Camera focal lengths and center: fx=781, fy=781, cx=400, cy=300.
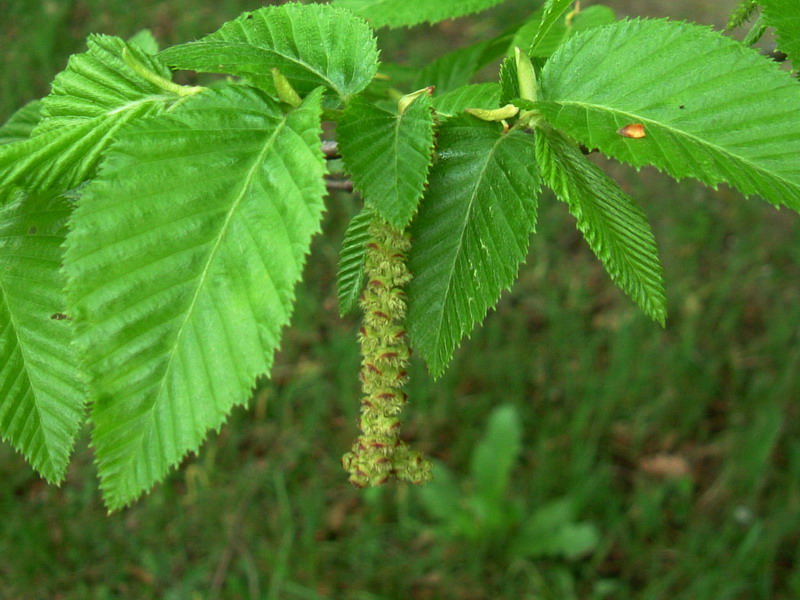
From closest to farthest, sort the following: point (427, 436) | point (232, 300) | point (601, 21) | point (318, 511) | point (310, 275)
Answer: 1. point (232, 300)
2. point (601, 21)
3. point (318, 511)
4. point (427, 436)
5. point (310, 275)

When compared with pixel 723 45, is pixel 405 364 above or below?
below

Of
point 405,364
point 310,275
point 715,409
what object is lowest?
point 715,409

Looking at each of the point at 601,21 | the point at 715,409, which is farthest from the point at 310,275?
the point at 601,21

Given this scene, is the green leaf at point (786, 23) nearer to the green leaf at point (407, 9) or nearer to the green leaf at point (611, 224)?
the green leaf at point (611, 224)

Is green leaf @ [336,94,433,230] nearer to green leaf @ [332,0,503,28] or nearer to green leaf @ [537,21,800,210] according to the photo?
green leaf @ [537,21,800,210]

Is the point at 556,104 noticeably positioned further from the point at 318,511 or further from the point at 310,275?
the point at 310,275

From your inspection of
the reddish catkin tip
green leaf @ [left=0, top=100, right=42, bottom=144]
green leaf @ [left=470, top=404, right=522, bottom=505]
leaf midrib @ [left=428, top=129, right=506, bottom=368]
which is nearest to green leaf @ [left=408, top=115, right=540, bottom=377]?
leaf midrib @ [left=428, top=129, right=506, bottom=368]

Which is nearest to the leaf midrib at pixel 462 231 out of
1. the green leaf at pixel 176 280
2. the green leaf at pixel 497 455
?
the green leaf at pixel 176 280
